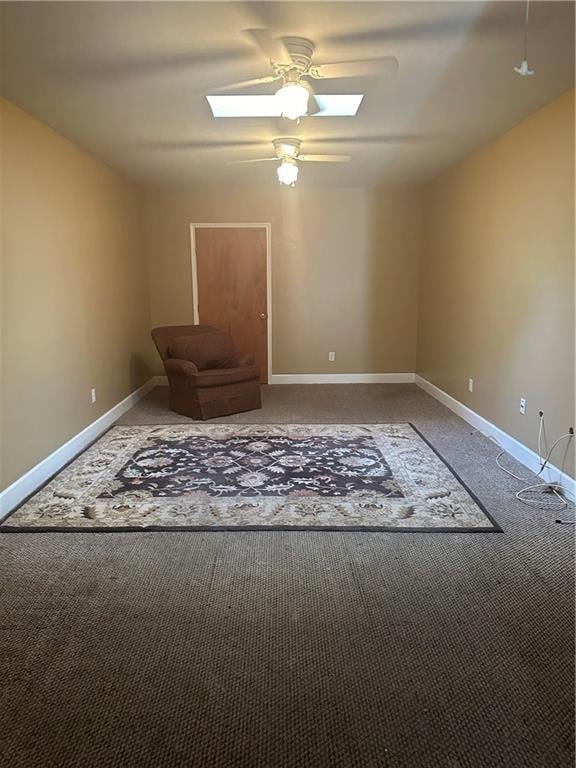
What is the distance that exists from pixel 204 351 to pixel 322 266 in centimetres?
200

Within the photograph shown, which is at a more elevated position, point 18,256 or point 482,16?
point 482,16

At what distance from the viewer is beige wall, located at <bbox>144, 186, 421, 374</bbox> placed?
19.3 ft

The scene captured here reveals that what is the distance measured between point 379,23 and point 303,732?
2.56 meters

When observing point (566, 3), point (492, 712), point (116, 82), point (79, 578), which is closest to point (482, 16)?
point (566, 3)

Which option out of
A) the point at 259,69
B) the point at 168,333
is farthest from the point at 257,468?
the point at 259,69

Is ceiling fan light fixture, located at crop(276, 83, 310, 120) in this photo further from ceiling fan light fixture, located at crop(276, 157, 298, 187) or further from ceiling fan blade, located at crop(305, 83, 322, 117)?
ceiling fan light fixture, located at crop(276, 157, 298, 187)

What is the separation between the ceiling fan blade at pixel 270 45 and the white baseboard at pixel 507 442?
2.77m

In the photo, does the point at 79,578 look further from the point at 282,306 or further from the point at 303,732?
the point at 282,306

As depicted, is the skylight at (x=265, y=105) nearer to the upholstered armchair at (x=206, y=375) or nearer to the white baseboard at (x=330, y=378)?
the upholstered armchair at (x=206, y=375)

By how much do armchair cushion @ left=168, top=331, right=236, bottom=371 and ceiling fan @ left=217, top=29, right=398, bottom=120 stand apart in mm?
2679

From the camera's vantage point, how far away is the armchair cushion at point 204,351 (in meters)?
4.85

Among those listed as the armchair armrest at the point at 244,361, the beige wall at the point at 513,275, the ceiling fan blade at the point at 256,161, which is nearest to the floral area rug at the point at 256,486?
the beige wall at the point at 513,275

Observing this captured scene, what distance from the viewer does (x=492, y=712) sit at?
156 centimetres

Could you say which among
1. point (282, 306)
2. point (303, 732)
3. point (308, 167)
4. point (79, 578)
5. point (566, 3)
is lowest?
point (303, 732)
